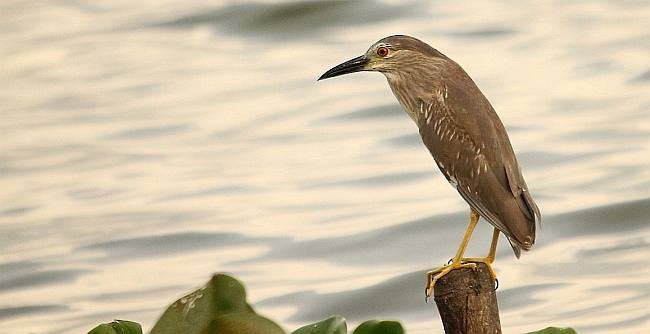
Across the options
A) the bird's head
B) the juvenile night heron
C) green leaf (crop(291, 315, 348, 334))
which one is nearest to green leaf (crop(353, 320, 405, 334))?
green leaf (crop(291, 315, 348, 334))

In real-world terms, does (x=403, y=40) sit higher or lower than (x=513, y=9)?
higher

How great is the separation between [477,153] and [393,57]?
0.66 metres

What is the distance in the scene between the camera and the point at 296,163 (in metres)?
12.0

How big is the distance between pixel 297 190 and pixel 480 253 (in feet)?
5.65

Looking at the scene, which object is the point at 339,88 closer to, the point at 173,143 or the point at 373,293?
the point at 173,143

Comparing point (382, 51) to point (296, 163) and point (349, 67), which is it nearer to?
point (349, 67)

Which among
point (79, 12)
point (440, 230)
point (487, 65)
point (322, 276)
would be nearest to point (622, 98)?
point (487, 65)

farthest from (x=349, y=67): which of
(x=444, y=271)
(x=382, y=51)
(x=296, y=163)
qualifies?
(x=296, y=163)

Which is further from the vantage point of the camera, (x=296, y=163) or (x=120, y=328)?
(x=296, y=163)

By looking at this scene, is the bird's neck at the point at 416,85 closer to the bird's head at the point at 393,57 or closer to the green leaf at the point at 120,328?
the bird's head at the point at 393,57

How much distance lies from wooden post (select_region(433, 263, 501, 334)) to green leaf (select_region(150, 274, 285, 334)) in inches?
30.5

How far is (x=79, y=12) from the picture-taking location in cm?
1641

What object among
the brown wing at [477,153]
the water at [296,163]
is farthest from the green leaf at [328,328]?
the water at [296,163]

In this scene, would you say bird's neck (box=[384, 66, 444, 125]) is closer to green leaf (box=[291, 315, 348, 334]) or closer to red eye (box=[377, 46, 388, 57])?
red eye (box=[377, 46, 388, 57])
